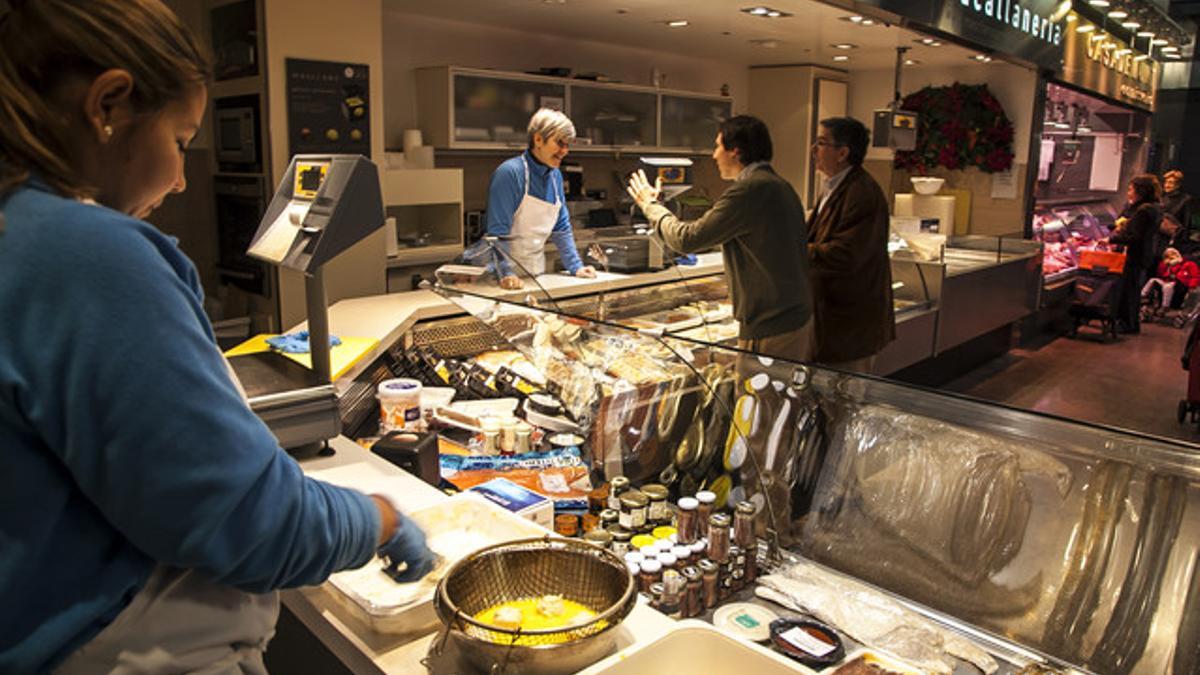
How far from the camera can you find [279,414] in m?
1.97

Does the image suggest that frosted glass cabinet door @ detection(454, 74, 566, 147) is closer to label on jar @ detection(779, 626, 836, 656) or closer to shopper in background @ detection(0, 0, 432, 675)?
label on jar @ detection(779, 626, 836, 656)

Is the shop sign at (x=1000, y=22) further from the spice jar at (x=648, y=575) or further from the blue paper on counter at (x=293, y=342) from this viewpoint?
the spice jar at (x=648, y=575)

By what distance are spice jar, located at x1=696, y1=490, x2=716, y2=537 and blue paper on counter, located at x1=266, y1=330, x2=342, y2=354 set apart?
4.01 ft

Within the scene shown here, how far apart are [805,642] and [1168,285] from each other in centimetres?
1074

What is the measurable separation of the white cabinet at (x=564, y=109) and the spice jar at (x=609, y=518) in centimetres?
464

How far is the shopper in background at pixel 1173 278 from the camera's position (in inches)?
399

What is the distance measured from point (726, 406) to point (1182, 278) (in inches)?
424

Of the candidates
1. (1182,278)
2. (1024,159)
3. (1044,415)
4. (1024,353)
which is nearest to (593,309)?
(1044,415)

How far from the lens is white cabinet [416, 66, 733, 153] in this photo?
6.14 m

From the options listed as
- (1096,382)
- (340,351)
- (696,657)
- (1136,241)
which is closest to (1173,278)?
(1136,241)

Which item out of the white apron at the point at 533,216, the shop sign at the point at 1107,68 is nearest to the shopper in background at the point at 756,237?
the white apron at the point at 533,216

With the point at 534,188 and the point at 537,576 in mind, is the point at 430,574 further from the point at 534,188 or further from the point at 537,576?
the point at 534,188

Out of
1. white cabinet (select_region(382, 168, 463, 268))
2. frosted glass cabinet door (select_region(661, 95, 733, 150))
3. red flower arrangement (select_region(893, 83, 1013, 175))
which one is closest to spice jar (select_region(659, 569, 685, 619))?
white cabinet (select_region(382, 168, 463, 268))

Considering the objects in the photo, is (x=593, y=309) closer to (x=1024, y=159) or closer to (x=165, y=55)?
(x=165, y=55)
